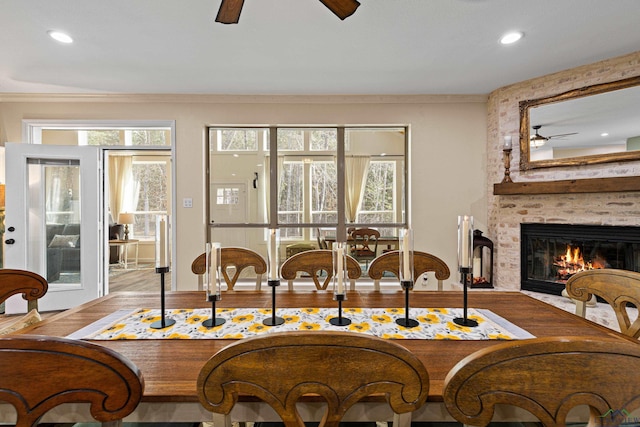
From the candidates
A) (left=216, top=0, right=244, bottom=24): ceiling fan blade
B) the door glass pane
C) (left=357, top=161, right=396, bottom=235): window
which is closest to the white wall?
(left=357, top=161, right=396, bottom=235): window

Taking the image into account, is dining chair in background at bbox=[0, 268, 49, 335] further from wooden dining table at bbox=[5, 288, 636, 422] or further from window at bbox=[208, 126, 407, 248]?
window at bbox=[208, 126, 407, 248]

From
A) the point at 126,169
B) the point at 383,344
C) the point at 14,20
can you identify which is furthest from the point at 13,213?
the point at 383,344

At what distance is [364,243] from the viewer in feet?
12.6

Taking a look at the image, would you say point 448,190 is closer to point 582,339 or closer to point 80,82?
point 582,339

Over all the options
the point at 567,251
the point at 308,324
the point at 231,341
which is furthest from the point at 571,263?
the point at 231,341

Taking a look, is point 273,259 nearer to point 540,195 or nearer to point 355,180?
point 355,180

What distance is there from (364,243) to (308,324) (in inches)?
107

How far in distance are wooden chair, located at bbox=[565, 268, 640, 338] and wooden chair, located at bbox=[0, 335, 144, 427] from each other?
5.59ft

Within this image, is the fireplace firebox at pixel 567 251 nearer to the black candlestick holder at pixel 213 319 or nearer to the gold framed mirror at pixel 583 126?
the gold framed mirror at pixel 583 126

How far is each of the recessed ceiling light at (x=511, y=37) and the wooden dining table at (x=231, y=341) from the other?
1.97m

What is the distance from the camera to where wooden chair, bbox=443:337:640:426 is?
22.8 inches

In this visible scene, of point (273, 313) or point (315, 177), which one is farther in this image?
point (315, 177)

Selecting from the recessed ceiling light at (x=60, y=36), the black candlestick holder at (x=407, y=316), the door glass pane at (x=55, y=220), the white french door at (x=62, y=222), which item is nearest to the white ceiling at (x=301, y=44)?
the recessed ceiling light at (x=60, y=36)

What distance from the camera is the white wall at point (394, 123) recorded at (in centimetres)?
355
